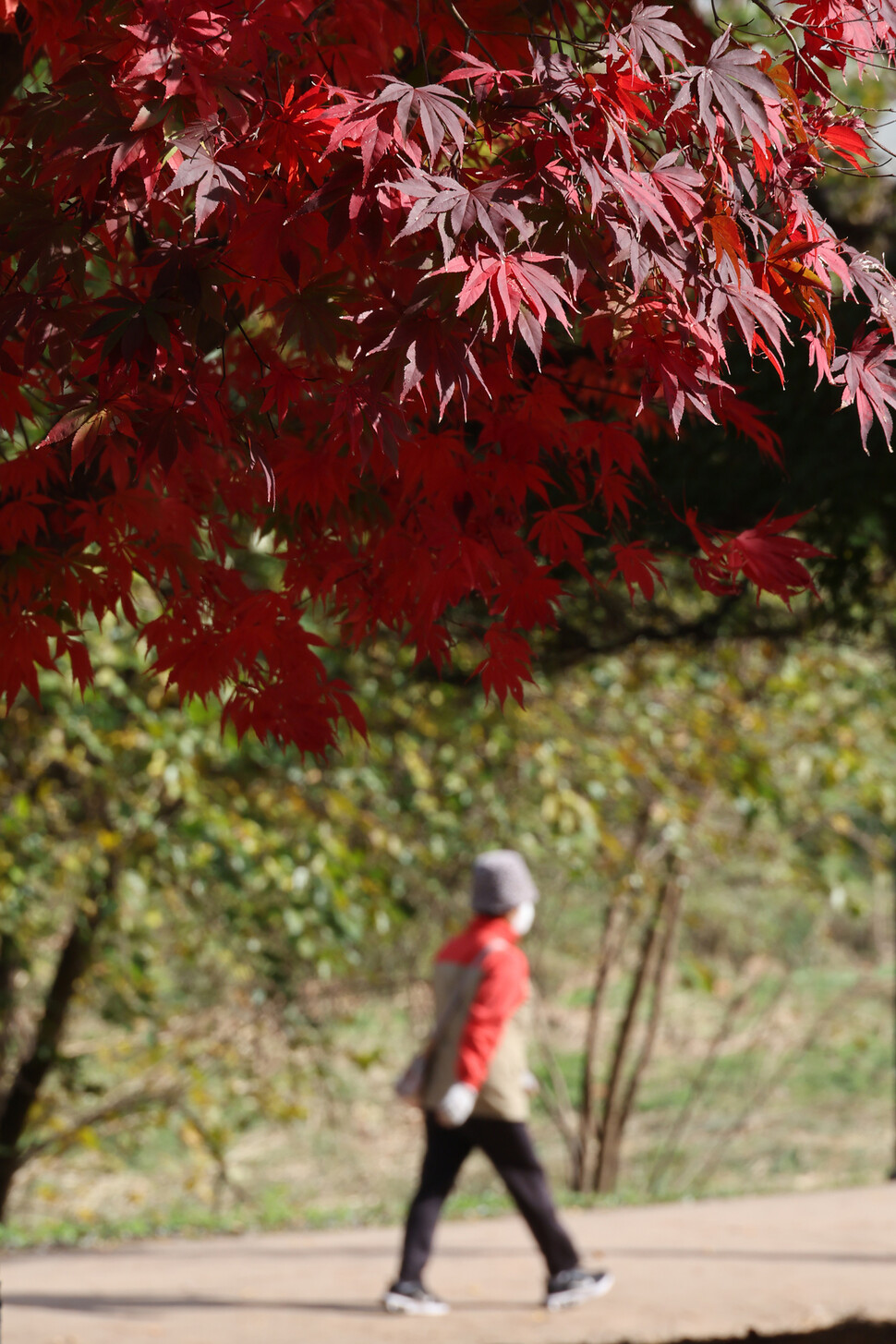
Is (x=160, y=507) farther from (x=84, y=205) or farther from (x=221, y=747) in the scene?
(x=221, y=747)

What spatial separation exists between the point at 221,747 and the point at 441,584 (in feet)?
17.2

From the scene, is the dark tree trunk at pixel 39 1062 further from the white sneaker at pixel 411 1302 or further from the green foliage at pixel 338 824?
the white sneaker at pixel 411 1302

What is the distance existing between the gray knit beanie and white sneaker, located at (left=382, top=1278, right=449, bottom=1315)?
4.80 feet

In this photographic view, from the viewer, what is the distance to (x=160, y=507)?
2941mm

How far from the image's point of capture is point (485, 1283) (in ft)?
19.2

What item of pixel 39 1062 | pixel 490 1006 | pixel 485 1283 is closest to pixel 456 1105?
pixel 490 1006

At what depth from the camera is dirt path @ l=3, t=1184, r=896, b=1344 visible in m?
5.04

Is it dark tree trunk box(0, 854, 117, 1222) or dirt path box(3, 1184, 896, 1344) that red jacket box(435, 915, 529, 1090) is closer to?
dirt path box(3, 1184, 896, 1344)

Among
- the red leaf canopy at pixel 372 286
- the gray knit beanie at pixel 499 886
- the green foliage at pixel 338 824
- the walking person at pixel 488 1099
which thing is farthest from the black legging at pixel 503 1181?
the red leaf canopy at pixel 372 286

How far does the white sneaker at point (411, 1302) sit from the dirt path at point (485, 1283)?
72 mm

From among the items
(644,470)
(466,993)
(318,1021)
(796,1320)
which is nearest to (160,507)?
(644,470)

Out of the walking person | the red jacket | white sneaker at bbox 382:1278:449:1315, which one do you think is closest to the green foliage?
the walking person

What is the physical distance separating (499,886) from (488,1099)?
0.81 meters

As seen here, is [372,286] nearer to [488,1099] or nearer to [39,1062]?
[488,1099]
